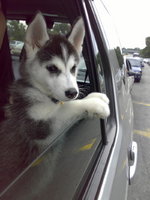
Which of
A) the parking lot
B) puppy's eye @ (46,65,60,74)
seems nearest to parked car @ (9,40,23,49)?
puppy's eye @ (46,65,60,74)

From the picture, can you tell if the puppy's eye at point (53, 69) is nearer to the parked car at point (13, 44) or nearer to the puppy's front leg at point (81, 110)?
the puppy's front leg at point (81, 110)

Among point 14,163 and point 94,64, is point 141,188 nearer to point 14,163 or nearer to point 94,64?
point 94,64

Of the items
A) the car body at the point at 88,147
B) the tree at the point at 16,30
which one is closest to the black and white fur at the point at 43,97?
the car body at the point at 88,147

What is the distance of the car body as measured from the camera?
3.86 ft

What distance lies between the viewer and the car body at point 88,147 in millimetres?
1177

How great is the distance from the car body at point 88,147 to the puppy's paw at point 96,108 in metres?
0.11

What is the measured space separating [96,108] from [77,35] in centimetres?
60

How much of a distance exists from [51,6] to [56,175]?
2154 millimetres

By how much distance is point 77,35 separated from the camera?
1990 mm

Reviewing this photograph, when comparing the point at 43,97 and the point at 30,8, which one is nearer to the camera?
the point at 43,97

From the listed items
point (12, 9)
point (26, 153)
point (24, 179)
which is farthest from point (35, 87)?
point (12, 9)

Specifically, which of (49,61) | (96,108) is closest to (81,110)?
(96,108)

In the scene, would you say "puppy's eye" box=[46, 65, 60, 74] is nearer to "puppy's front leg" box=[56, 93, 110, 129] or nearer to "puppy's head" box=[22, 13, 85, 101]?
"puppy's head" box=[22, 13, 85, 101]

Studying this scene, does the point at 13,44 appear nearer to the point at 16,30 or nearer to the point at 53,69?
the point at 16,30
